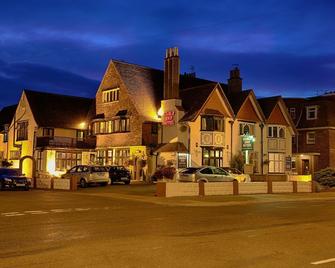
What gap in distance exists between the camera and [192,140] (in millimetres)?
43281

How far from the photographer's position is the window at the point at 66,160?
48.2 m

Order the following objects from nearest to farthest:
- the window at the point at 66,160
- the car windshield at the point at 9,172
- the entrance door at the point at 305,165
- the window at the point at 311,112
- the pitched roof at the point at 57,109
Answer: the car windshield at the point at 9,172 → the window at the point at 66,160 → the pitched roof at the point at 57,109 → the window at the point at 311,112 → the entrance door at the point at 305,165

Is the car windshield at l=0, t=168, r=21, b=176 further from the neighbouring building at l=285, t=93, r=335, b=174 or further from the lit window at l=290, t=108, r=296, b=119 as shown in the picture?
the lit window at l=290, t=108, r=296, b=119

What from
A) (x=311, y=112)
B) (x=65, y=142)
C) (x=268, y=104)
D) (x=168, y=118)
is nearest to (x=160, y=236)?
(x=168, y=118)

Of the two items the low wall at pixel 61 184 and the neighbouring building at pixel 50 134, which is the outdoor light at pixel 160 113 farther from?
the low wall at pixel 61 184

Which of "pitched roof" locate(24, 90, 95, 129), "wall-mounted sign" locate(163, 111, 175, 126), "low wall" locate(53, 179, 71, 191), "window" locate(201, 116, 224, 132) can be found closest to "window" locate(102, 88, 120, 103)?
"pitched roof" locate(24, 90, 95, 129)

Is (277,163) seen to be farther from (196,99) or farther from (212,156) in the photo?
(196,99)

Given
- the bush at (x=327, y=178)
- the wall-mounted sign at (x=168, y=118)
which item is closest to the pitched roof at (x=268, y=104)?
the wall-mounted sign at (x=168, y=118)

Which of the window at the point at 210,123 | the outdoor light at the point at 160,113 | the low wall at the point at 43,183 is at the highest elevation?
the outdoor light at the point at 160,113

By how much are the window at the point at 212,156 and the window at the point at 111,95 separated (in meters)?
9.78

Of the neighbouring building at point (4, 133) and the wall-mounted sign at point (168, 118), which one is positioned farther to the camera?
the neighbouring building at point (4, 133)

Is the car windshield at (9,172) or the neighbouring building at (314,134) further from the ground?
the neighbouring building at (314,134)

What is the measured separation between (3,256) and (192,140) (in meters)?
33.5

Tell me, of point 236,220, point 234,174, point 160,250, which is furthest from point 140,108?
point 160,250
